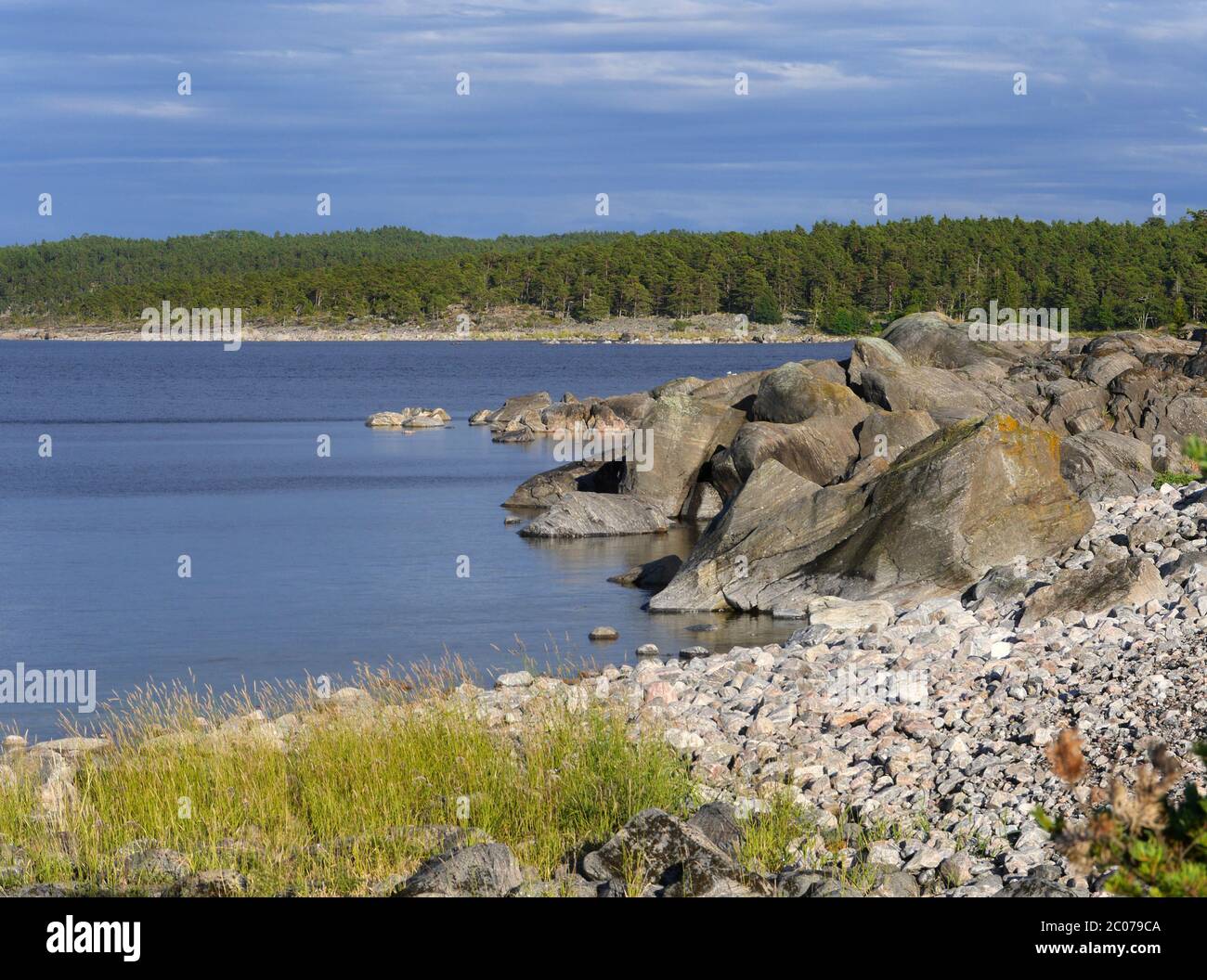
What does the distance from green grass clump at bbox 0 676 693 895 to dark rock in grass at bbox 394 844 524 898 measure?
31 cm

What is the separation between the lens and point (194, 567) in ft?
88.1

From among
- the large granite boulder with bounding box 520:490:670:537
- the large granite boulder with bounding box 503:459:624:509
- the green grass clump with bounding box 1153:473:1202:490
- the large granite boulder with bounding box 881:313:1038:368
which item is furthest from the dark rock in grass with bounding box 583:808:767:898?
the large granite boulder with bounding box 881:313:1038:368

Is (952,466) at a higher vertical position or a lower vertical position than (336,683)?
higher

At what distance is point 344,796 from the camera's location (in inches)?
406

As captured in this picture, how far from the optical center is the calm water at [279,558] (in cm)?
1972

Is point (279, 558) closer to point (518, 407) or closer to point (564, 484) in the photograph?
point (564, 484)

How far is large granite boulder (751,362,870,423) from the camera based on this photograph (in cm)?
3095

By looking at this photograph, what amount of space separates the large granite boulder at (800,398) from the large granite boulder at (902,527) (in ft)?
29.2

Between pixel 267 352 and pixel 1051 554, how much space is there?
485 ft

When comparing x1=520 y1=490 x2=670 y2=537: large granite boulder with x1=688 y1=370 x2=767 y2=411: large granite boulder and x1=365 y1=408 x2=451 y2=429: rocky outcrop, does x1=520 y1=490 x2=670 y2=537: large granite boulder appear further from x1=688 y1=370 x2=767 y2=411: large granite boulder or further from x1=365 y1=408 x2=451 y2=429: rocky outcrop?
x1=365 y1=408 x2=451 y2=429: rocky outcrop

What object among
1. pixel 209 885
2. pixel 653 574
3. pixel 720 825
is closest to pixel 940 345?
pixel 653 574

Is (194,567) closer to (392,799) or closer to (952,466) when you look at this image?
(952,466)

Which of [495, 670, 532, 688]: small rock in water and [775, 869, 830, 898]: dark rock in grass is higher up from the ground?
[775, 869, 830, 898]: dark rock in grass
